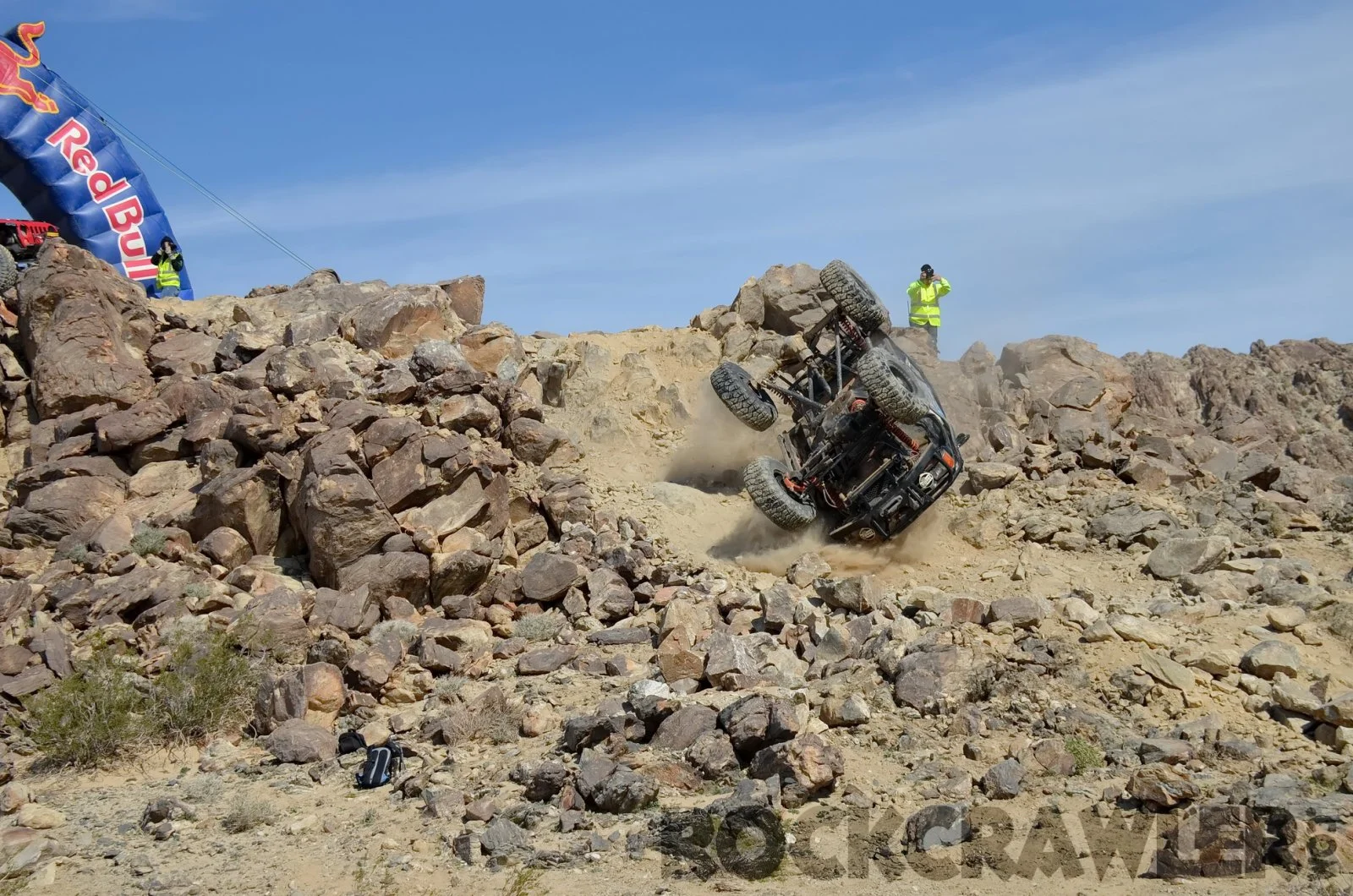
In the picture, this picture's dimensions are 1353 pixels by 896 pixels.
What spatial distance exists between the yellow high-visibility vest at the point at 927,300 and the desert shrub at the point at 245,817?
501 inches

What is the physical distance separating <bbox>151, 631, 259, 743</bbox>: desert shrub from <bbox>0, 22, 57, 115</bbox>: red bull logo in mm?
14375

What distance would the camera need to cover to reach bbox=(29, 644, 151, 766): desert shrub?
960cm

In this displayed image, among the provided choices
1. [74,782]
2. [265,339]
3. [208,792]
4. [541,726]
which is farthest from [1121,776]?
[265,339]

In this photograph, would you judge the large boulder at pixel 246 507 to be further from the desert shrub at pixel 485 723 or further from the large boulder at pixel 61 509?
the desert shrub at pixel 485 723

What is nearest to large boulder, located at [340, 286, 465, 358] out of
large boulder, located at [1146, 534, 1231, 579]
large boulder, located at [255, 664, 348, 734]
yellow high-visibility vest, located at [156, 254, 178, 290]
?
yellow high-visibility vest, located at [156, 254, 178, 290]

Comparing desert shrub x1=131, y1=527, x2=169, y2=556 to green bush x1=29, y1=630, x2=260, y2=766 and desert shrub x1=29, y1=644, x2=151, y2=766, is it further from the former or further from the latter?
desert shrub x1=29, y1=644, x2=151, y2=766

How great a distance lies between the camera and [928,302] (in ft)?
59.8

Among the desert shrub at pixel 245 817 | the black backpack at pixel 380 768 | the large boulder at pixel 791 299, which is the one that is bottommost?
the desert shrub at pixel 245 817

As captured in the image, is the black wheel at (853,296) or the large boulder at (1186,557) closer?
the large boulder at (1186,557)

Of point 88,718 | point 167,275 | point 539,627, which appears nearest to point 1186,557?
point 539,627

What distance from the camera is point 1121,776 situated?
27.0 ft

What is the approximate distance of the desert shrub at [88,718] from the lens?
9602 millimetres

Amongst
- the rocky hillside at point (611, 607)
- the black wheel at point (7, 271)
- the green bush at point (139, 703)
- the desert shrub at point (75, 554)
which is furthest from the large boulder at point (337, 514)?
the black wheel at point (7, 271)

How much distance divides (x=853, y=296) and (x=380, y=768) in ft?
24.7
